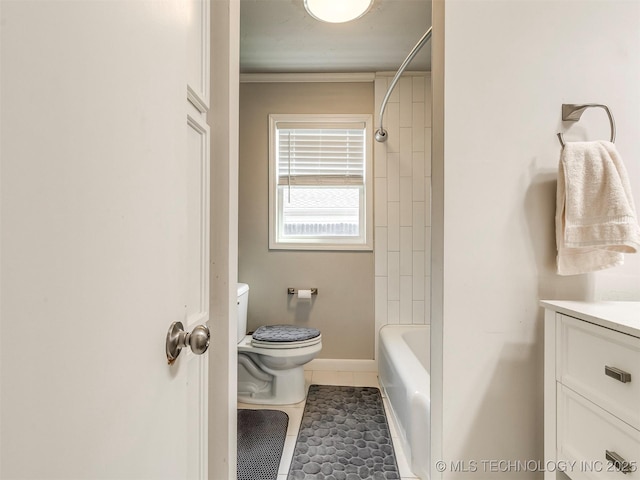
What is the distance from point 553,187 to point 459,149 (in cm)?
34

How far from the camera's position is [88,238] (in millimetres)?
340

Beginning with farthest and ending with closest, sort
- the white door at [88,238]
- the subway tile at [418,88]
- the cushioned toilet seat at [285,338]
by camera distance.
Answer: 1. the subway tile at [418,88]
2. the cushioned toilet seat at [285,338]
3. the white door at [88,238]

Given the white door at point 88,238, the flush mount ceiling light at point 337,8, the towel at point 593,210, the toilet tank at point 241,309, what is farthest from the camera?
the toilet tank at point 241,309

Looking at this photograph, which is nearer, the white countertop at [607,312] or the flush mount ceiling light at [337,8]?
the white countertop at [607,312]

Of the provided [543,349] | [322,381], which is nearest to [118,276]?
[543,349]

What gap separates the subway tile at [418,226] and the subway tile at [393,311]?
0.44m

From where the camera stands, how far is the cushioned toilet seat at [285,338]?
182 centimetres

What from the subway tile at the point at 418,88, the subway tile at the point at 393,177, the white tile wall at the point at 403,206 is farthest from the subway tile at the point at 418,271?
the subway tile at the point at 418,88

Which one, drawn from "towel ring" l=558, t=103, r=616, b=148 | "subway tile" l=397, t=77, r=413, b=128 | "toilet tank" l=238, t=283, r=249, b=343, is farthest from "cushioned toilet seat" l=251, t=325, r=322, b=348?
"subway tile" l=397, t=77, r=413, b=128

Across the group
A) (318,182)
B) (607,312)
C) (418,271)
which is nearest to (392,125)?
(318,182)

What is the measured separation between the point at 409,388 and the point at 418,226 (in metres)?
1.26

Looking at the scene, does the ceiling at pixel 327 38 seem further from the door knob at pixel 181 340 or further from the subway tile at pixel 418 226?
the door knob at pixel 181 340

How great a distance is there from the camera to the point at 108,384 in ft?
1.21

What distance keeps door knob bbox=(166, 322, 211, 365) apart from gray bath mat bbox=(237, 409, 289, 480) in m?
1.09
